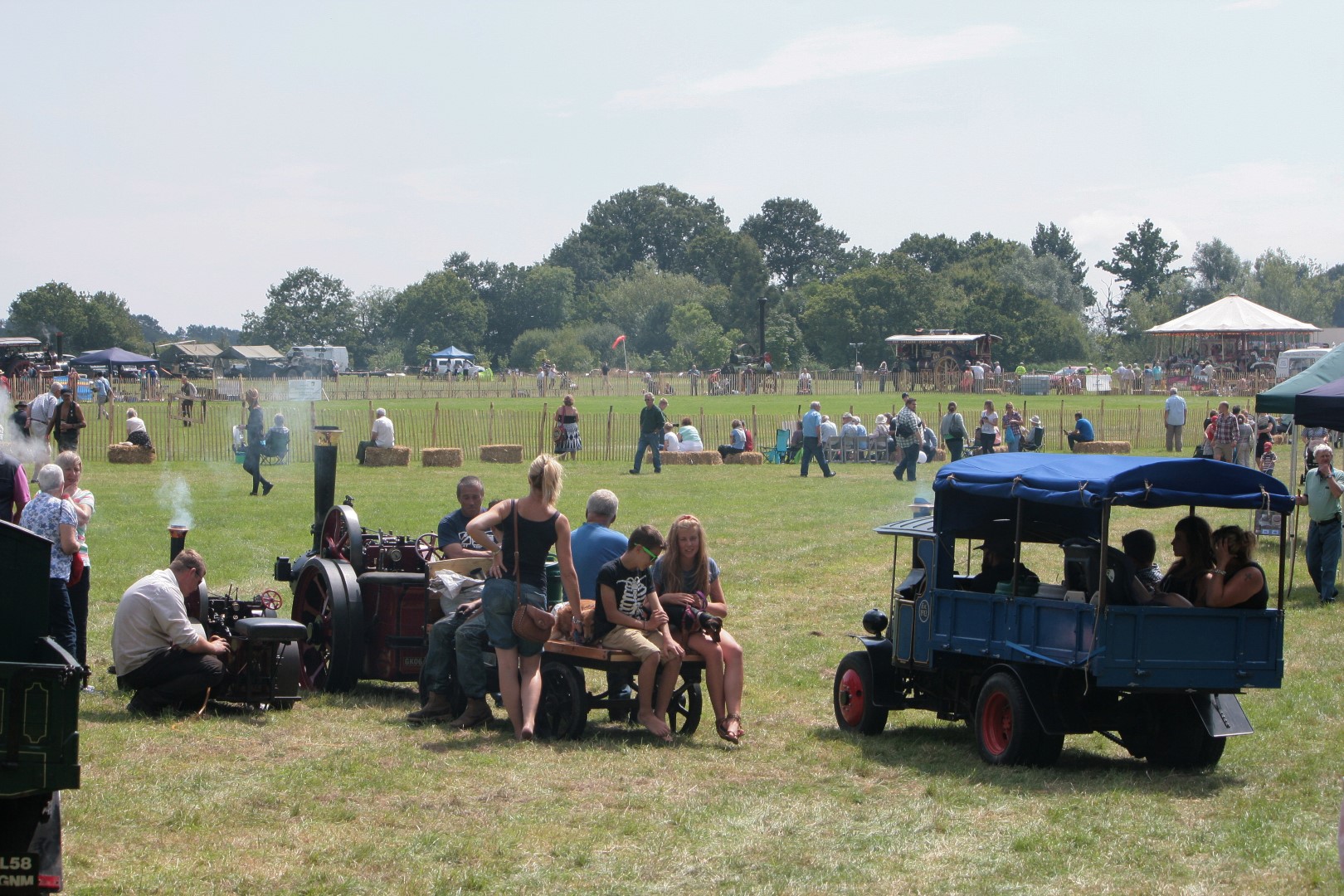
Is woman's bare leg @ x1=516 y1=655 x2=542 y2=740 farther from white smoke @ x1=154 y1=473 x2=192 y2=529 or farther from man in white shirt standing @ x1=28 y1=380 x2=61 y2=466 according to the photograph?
man in white shirt standing @ x1=28 y1=380 x2=61 y2=466

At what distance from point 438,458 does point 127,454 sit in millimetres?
6333

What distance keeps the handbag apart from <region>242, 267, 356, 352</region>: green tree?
128 metres

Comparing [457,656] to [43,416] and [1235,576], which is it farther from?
[43,416]

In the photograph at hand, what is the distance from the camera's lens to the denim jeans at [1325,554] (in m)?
14.1

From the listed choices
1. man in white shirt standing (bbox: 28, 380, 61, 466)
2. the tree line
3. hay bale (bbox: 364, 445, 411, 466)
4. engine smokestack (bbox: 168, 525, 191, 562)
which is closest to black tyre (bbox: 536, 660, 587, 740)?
engine smokestack (bbox: 168, 525, 191, 562)

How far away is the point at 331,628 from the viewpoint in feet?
31.5

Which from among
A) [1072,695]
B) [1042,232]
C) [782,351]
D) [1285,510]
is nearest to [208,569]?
[1072,695]

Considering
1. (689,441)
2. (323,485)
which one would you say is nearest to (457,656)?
(323,485)

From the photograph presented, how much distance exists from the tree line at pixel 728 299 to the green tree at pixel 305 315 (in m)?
0.17

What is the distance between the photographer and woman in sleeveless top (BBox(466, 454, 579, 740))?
8.26 m

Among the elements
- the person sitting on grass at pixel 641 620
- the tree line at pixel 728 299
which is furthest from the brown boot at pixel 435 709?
the tree line at pixel 728 299

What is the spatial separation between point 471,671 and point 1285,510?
15.7 ft

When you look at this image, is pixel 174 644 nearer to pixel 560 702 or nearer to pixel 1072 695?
pixel 560 702

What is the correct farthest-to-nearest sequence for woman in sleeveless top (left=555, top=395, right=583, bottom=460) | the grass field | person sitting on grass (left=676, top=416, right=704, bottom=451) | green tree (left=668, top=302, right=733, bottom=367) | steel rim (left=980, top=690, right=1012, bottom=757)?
green tree (left=668, top=302, right=733, bottom=367)
person sitting on grass (left=676, top=416, right=704, bottom=451)
woman in sleeveless top (left=555, top=395, right=583, bottom=460)
steel rim (left=980, top=690, right=1012, bottom=757)
the grass field
